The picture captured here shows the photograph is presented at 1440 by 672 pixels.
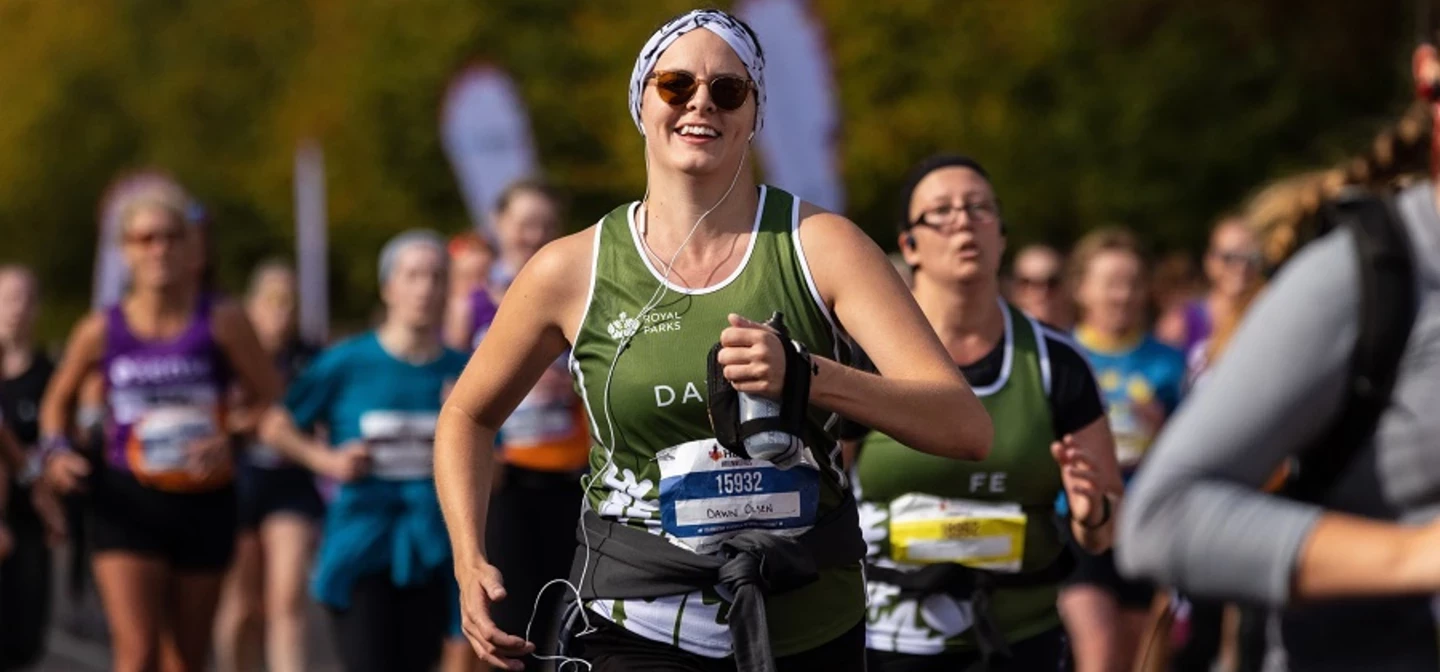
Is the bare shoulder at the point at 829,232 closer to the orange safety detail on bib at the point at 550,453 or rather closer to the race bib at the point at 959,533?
the race bib at the point at 959,533

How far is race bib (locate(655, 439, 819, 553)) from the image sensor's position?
14.8 ft

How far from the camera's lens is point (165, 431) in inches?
360

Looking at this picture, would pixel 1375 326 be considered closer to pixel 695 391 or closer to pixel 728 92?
pixel 695 391

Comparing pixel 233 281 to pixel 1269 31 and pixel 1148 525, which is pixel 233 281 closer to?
pixel 1269 31

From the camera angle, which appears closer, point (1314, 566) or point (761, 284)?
point (1314, 566)

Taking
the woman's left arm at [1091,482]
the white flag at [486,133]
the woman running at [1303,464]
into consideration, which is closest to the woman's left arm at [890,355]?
the woman's left arm at [1091,482]

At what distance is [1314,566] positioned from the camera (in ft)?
8.95

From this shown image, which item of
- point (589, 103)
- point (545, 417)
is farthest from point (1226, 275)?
point (589, 103)

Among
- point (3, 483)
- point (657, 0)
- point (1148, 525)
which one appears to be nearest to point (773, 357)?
point (1148, 525)

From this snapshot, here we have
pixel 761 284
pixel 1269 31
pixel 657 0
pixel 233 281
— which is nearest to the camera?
pixel 761 284

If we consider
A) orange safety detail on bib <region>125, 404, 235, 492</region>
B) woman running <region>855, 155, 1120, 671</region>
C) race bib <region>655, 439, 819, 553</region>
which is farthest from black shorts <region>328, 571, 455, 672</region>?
race bib <region>655, 439, 819, 553</region>

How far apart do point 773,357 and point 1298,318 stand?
4.35 ft

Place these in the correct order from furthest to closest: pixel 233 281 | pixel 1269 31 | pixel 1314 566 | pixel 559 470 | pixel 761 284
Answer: pixel 233 281 < pixel 1269 31 < pixel 559 470 < pixel 761 284 < pixel 1314 566

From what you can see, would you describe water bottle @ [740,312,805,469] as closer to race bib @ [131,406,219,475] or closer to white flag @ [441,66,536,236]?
race bib @ [131,406,219,475]
